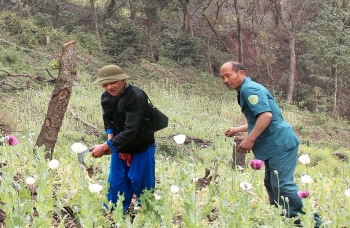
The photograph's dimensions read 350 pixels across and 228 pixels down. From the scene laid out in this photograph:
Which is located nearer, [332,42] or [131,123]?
[131,123]

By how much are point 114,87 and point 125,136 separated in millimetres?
438

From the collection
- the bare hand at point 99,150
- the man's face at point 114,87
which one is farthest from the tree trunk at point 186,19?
the bare hand at point 99,150

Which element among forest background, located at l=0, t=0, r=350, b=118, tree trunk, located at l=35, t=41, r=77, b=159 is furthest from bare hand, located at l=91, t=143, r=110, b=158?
forest background, located at l=0, t=0, r=350, b=118

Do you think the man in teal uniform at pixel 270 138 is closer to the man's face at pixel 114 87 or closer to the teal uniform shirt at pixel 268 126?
the teal uniform shirt at pixel 268 126

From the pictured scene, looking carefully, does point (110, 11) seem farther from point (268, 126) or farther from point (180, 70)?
point (268, 126)

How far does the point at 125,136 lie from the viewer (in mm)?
3736

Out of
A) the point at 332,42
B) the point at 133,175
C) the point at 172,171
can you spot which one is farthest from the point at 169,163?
the point at 332,42

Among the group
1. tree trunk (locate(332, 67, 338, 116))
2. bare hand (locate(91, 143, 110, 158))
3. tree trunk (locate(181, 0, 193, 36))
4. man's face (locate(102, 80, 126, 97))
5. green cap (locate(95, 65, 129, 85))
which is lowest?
tree trunk (locate(332, 67, 338, 116))

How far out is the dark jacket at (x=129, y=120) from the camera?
3.75 meters

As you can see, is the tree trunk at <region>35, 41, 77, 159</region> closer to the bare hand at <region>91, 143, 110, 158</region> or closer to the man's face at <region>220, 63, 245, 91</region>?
the bare hand at <region>91, 143, 110, 158</region>

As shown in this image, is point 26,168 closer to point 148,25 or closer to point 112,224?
point 112,224

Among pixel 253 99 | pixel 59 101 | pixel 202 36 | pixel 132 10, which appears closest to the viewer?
pixel 253 99

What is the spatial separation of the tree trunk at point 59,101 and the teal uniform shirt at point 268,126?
121 inches

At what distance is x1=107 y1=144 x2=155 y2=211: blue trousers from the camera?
402cm
